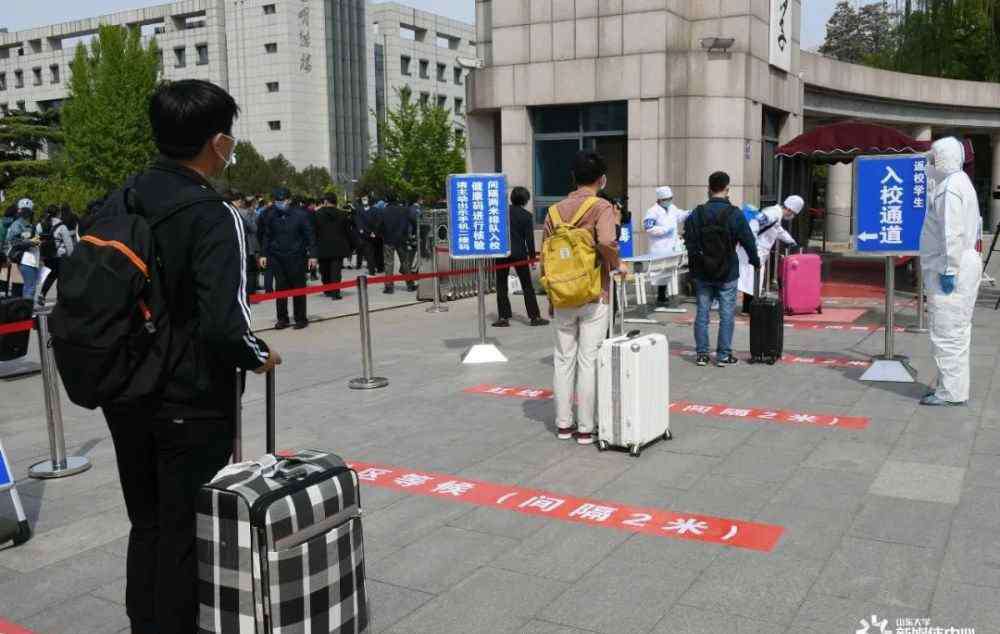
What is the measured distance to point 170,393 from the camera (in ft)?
9.20

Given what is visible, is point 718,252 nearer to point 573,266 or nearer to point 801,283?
point 573,266

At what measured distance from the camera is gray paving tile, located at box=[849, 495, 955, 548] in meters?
4.33

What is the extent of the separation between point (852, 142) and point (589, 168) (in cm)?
1070

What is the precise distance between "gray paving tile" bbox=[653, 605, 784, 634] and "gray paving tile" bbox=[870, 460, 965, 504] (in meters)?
1.88

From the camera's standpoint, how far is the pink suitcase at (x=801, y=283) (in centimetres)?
1191

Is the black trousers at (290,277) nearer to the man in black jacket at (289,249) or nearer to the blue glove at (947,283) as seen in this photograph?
the man in black jacket at (289,249)

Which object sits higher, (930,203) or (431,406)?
(930,203)

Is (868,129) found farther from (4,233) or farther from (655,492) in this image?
(4,233)

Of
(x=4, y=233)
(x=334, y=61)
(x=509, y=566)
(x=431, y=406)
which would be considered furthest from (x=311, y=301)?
(x=334, y=61)

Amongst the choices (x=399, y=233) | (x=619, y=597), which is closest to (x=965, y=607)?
(x=619, y=597)

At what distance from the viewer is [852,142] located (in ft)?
49.6

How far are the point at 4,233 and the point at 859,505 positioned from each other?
668 inches

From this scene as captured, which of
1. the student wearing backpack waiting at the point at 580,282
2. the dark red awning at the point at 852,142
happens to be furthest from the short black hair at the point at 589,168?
the dark red awning at the point at 852,142

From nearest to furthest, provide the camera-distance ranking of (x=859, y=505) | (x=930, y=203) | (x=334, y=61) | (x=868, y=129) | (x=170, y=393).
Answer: (x=170, y=393) < (x=859, y=505) < (x=930, y=203) < (x=868, y=129) < (x=334, y=61)
